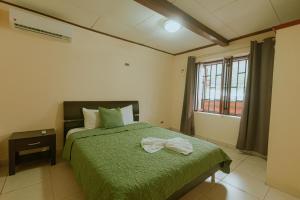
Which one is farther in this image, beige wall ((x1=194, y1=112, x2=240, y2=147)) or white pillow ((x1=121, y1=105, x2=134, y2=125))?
beige wall ((x1=194, y1=112, x2=240, y2=147))

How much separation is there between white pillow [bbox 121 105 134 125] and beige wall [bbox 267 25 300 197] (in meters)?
2.41

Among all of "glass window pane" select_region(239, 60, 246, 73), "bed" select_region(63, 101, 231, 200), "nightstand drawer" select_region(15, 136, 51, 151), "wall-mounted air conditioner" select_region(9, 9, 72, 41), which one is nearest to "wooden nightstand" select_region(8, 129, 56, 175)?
"nightstand drawer" select_region(15, 136, 51, 151)

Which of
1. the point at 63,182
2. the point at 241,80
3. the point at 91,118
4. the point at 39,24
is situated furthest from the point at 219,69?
the point at 63,182

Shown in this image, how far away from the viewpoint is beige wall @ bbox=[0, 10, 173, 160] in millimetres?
2291

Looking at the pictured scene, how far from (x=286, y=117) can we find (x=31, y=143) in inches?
135

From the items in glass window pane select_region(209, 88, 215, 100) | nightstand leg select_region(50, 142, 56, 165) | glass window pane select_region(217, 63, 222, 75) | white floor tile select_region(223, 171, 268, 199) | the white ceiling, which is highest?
the white ceiling

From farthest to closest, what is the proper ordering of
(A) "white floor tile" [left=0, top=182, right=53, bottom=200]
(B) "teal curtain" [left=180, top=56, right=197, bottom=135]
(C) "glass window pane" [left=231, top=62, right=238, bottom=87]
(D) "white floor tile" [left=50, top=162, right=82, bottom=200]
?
1. (B) "teal curtain" [left=180, top=56, right=197, bottom=135]
2. (C) "glass window pane" [left=231, top=62, right=238, bottom=87]
3. (D) "white floor tile" [left=50, top=162, right=82, bottom=200]
4. (A) "white floor tile" [left=0, top=182, right=53, bottom=200]

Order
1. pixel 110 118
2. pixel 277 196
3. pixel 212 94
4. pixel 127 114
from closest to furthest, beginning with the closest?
pixel 277 196 → pixel 110 118 → pixel 127 114 → pixel 212 94

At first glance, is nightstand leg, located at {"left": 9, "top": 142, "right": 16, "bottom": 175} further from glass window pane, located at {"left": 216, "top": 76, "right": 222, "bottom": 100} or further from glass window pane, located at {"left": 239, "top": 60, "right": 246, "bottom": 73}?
glass window pane, located at {"left": 239, "top": 60, "right": 246, "bottom": 73}

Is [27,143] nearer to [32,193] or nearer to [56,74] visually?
[32,193]

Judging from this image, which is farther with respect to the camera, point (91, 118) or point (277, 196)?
point (91, 118)

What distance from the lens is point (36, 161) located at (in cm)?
233

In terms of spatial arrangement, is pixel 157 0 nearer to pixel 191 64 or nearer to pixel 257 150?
pixel 191 64

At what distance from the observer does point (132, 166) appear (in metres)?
1.49
